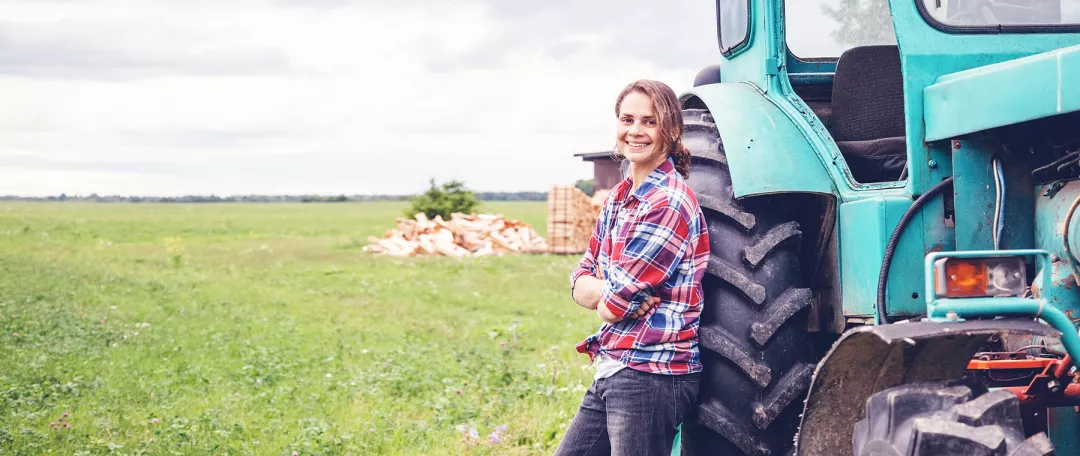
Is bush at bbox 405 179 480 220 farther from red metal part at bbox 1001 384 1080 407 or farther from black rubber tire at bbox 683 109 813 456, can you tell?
red metal part at bbox 1001 384 1080 407

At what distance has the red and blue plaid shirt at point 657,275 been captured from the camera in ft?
10.5

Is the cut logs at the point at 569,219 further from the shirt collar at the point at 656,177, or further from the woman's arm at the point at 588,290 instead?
the shirt collar at the point at 656,177

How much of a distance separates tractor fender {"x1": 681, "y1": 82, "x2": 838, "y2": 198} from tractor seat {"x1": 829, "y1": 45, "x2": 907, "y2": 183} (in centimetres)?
35

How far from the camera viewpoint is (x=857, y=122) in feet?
13.9

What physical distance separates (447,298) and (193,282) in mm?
4203

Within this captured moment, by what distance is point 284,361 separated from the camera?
8789 millimetres

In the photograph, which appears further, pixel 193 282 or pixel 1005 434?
pixel 193 282

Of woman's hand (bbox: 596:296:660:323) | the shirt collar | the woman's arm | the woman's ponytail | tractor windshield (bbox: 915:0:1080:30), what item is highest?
tractor windshield (bbox: 915:0:1080:30)

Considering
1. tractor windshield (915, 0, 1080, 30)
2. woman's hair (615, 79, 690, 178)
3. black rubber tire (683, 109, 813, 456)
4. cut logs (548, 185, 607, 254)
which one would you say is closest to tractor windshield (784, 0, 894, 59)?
tractor windshield (915, 0, 1080, 30)

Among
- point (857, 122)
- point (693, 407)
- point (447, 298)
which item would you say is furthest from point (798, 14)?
A: point (447, 298)

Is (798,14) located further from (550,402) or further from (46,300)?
(46,300)

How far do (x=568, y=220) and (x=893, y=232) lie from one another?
61.8 feet

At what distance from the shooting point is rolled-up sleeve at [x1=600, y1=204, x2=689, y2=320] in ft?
10.5

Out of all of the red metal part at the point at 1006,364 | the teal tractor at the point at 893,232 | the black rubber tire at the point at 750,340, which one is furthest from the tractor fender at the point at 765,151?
the red metal part at the point at 1006,364
